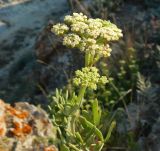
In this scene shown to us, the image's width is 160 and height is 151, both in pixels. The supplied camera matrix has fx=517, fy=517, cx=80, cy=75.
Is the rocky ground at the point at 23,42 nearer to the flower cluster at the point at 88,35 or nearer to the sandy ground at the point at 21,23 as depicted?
the sandy ground at the point at 21,23

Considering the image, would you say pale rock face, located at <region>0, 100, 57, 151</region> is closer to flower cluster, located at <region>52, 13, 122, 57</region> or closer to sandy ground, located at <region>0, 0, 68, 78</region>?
flower cluster, located at <region>52, 13, 122, 57</region>

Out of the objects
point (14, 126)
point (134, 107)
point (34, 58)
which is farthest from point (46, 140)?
point (34, 58)

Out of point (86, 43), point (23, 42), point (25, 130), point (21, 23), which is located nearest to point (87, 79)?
point (86, 43)

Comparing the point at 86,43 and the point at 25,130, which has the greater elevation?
the point at 86,43

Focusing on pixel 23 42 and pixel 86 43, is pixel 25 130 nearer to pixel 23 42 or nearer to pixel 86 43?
pixel 86 43

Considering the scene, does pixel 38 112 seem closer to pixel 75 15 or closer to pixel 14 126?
pixel 14 126

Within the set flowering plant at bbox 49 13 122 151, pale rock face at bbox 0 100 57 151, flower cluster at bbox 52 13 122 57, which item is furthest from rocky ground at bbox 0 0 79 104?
flower cluster at bbox 52 13 122 57
